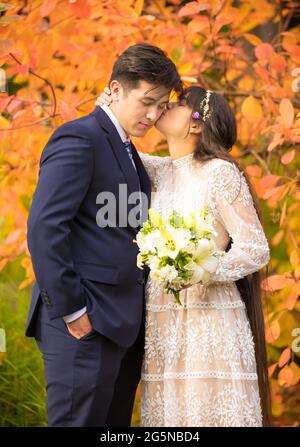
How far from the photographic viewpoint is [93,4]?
4.39 metres

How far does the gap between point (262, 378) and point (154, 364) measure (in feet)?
2.06

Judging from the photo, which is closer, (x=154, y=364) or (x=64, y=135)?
(x=64, y=135)

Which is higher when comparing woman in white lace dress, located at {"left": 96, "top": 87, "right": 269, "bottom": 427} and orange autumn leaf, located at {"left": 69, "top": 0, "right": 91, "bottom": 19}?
orange autumn leaf, located at {"left": 69, "top": 0, "right": 91, "bottom": 19}

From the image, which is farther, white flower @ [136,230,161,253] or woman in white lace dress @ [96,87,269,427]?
woman in white lace dress @ [96,87,269,427]

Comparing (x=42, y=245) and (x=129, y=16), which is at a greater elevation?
(x=129, y=16)

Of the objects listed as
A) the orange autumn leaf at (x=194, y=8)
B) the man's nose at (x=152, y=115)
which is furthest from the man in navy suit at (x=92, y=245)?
the orange autumn leaf at (x=194, y=8)

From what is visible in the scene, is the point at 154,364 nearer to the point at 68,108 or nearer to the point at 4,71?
the point at 68,108

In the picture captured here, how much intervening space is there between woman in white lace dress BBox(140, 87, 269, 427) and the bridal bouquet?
0.77 feet

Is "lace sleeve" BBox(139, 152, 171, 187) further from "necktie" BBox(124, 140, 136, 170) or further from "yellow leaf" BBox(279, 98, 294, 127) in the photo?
"yellow leaf" BBox(279, 98, 294, 127)

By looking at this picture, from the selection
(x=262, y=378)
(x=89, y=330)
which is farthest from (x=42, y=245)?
(x=262, y=378)

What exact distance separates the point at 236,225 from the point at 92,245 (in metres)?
0.65

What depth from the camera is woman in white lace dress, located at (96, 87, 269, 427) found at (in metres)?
3.42

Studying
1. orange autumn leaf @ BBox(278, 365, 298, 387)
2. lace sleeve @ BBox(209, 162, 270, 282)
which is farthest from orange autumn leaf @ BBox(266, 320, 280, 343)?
lace sleeve @ BBox(209, 162, 270, 282)
